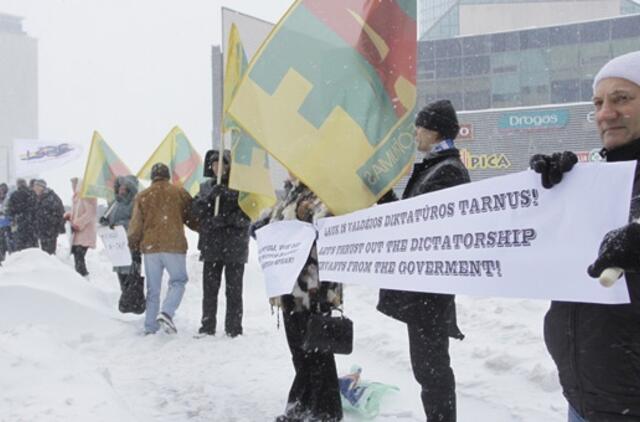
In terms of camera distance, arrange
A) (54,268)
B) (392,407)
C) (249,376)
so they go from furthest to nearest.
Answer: (54,268)
(249,376)
(392,407)

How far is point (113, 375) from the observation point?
574 centimetres

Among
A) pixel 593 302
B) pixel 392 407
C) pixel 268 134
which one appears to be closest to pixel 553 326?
pixel 593 302

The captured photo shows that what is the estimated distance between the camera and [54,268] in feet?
30.3

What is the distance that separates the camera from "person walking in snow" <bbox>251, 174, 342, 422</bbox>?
4.12 m

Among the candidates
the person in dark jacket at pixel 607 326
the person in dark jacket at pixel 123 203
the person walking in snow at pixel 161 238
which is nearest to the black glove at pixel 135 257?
the person in dark jacket at pixel 123 203

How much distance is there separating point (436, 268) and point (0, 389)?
114 inches

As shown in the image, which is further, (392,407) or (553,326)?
(392,407)

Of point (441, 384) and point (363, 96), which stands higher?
point (363, 96)

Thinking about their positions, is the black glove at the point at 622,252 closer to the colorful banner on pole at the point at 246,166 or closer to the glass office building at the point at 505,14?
the colorful banner on pole at the point at 246,166

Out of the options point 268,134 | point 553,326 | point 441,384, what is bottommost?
point 441,384

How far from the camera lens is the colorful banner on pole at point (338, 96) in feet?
11.5

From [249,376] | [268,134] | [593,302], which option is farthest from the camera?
[249,376]

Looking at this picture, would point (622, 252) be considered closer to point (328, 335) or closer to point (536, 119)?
point (328, 335)

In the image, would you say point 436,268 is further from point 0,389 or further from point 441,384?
point 0,389
